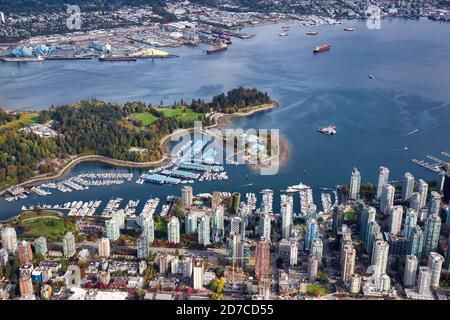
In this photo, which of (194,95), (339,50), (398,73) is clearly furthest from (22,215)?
(339,50)

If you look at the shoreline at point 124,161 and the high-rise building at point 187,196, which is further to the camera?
the shoreline at point 124,161

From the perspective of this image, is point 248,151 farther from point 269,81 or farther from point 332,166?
point 269,81

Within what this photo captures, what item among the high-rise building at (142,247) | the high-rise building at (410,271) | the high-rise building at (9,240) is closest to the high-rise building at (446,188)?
the high-rise building at (410,271)

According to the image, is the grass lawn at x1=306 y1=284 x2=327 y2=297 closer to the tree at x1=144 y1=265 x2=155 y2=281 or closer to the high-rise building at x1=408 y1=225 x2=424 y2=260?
the high-rise building at x1=408 y1=225 x2=424 y2=260

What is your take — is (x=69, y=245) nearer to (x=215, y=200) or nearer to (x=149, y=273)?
(x=149, y=273)

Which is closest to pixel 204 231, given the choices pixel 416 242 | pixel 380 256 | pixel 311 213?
pixel 311 213

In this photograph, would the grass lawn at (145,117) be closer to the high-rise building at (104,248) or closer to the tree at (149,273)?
the high-rise building at (104,248)
